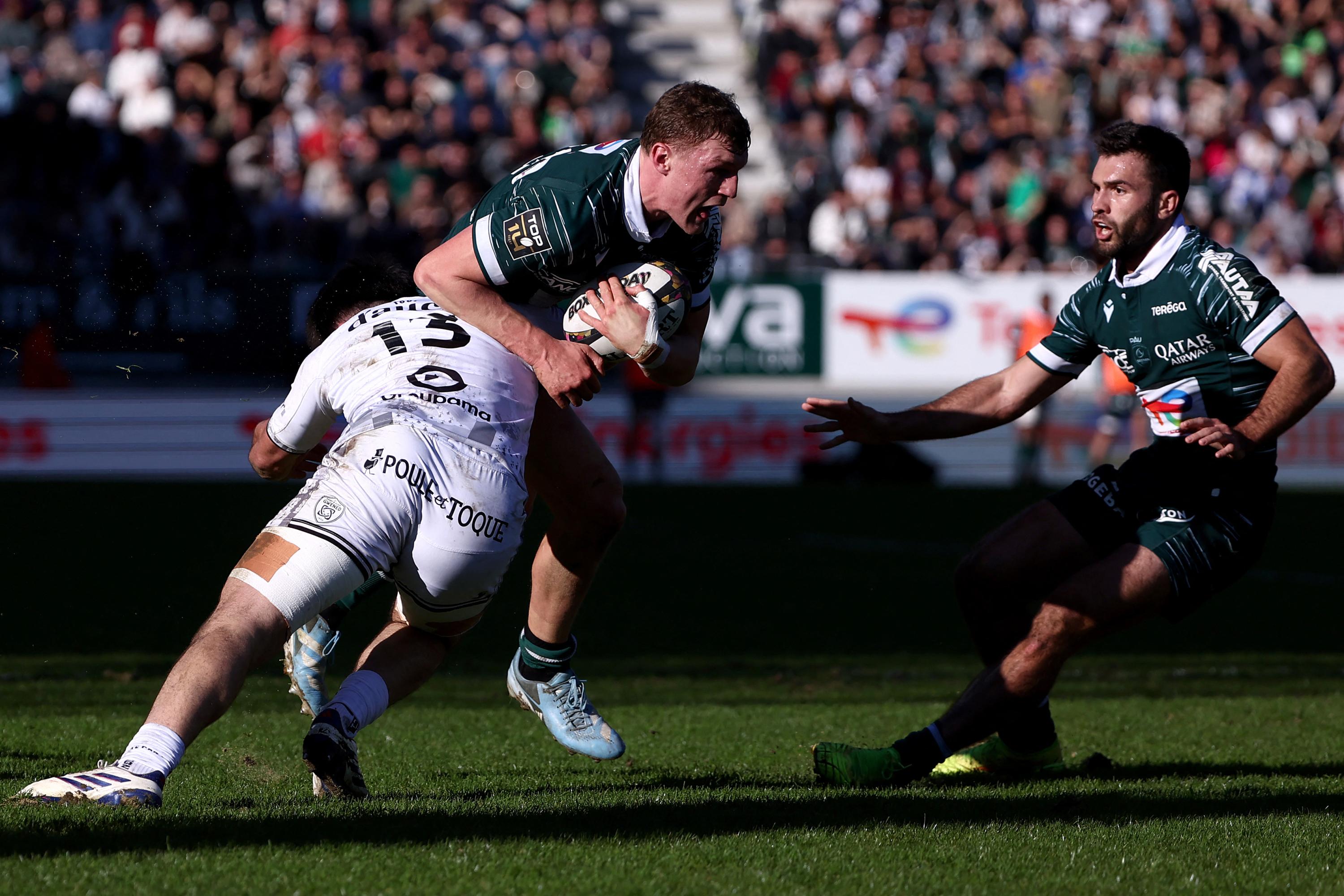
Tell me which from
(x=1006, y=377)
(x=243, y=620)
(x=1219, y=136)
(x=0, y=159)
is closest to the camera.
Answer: (x=243, y=620)

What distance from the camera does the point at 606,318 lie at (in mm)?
4621

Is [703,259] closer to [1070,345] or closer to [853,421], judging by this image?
[853,421]

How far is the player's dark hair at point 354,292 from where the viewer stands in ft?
17.4

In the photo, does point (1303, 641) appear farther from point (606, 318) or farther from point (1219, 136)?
point (1219, 136)

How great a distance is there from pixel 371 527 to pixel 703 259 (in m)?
1.59

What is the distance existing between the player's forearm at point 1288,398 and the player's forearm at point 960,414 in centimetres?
88

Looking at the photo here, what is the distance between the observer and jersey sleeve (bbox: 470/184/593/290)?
478 cm

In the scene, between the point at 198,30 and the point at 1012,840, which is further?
the point at 198,30

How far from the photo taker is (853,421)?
5.32m

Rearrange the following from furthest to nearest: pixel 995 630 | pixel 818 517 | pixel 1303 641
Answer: pixel 818 517 → pixel 1303 641 → pixel 995 630

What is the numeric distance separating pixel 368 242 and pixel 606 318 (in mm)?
14119

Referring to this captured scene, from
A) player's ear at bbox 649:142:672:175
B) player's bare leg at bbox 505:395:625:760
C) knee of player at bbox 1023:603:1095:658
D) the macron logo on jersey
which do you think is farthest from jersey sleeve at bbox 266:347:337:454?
the macron logo on jersey

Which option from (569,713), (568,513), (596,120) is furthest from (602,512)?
(596,120)

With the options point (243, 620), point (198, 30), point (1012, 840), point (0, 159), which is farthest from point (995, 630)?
point (198, 30)
